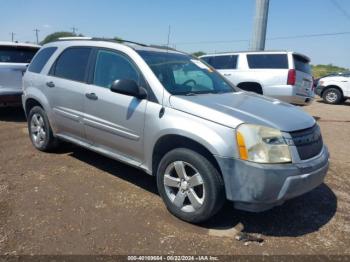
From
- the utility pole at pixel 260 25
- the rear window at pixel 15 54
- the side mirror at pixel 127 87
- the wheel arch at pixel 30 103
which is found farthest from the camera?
the utility pole at pixel 260 25

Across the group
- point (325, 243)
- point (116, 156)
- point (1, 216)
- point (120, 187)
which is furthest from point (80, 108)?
point (325, 243)

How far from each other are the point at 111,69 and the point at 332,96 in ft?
48.0

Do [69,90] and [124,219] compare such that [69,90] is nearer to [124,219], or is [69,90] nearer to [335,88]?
[124,219]

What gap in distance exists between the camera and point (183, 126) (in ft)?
11.9

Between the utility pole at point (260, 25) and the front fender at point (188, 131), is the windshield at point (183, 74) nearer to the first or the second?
the front fender at point (188, 131)

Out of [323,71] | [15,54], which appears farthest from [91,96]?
[323,71]

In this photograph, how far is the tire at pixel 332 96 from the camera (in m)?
16.7

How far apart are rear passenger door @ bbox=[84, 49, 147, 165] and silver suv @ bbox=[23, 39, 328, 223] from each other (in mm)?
A: 12

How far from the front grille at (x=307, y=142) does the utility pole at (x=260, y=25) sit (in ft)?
36.4

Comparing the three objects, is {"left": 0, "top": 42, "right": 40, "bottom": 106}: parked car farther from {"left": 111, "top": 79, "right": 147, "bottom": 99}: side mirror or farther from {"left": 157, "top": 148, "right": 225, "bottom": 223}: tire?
{"left": 157, "top": 148, "right": 225, "bottom": 223}: tire

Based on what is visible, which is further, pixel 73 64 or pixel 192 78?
pixel 73 64

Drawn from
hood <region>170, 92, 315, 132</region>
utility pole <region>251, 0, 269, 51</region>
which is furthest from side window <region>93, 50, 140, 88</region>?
utility pole <region>251, 0, 269, 51</region>

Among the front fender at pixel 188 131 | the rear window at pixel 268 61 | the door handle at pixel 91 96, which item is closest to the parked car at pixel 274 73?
the rear window at pixel 268 61

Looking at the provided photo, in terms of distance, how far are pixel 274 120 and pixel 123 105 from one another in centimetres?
170
